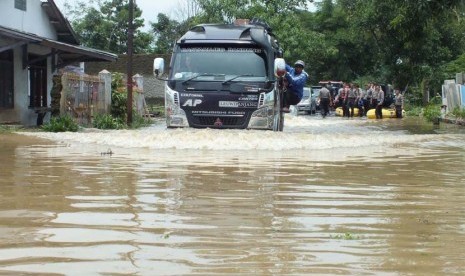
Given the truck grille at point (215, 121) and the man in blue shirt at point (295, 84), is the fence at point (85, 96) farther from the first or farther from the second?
the truck grille at point (215, 121)

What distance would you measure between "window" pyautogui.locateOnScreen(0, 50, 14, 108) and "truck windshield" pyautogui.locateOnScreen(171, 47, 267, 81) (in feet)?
28.8

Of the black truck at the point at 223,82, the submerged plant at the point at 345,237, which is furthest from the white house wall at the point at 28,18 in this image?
the submerged plant at the point at 345,237

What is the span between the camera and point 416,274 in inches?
147

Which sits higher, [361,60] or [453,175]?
[361,60]

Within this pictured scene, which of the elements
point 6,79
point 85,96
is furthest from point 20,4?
point 85,96

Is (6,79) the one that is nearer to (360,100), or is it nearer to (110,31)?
(360,100)

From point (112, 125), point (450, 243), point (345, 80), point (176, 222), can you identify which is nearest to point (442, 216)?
point (450, 243)

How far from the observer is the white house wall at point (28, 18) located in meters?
20.9

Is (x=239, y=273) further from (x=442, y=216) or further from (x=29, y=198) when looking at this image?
(x=29, y=198)

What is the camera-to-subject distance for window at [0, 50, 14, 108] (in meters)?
20.4

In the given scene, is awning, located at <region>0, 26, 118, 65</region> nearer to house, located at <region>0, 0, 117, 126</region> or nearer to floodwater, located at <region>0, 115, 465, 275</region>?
house, located at <region>0, 0, 117, 126</region>

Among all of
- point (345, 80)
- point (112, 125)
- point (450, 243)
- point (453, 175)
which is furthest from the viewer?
point (345, 80)

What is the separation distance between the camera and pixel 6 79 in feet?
67.8

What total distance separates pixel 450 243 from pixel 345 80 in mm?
45486
